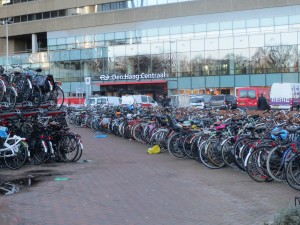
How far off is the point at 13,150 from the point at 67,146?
65.6 inches

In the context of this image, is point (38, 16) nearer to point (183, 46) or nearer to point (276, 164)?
point (183, 46)

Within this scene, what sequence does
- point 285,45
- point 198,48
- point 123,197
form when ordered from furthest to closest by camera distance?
point 198,48, point 285,45, point 123,197

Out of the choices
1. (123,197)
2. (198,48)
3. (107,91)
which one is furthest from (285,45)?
(123,197)

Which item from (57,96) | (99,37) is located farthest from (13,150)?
(99,37)

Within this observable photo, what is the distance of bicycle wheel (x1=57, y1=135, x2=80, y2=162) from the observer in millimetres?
11781

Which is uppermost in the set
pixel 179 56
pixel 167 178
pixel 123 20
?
pixel 123 20

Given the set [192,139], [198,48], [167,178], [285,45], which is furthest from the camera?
[198,48]

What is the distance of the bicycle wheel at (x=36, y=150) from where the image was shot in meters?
11.3

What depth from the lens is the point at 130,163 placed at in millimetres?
11641

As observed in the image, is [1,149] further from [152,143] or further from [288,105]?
[288,105]

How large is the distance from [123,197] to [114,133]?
39.0 feet

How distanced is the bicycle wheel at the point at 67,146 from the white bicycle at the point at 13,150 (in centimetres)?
110

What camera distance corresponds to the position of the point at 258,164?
342 inches

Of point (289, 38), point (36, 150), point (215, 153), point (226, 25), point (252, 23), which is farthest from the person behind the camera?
point (226, 25)
